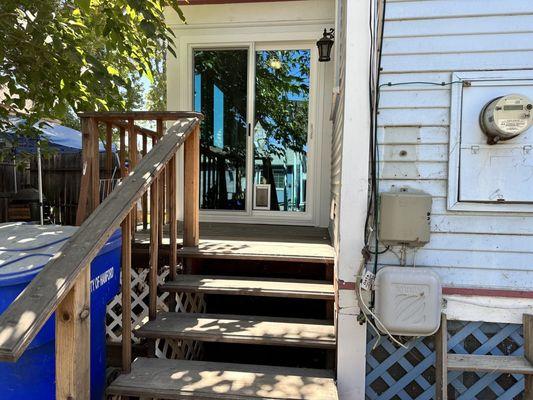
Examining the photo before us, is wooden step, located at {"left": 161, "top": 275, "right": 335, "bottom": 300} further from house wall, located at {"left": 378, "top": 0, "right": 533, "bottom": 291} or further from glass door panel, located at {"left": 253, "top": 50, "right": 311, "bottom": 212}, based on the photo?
glass door panel, located at {"left": 253, "top": 50, "right": 311, "bottom": 212}

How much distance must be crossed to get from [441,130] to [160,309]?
2.27 m

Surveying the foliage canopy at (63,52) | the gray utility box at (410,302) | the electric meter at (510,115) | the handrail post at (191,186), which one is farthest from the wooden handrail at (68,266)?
the electric meter at (510,115)

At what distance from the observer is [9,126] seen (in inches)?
132

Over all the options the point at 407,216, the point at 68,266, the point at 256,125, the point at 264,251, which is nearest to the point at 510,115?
the point at 407,216

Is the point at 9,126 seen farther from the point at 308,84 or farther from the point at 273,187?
the point at 308,84

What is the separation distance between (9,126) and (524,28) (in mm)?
4160

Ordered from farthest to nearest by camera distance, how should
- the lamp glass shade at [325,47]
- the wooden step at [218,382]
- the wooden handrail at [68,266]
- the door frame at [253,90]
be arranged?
the door frame at [253,90] < the lamp glass shade at [325,47] < the wooden step at [218,382] < the wooden handrail at [68,266]

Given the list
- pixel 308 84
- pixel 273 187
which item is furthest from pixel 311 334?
pixel 308 84

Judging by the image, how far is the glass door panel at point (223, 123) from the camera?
4258 mm

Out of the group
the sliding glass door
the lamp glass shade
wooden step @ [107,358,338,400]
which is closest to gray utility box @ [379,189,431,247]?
wooden step @ [107,358,338,400]

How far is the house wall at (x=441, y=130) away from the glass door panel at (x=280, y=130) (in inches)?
85.7

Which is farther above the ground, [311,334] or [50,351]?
[50,351]

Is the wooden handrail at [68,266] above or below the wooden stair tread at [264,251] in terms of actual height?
above

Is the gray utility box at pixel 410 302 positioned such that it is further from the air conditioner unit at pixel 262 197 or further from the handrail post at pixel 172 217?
the air conditioner unit at pixel 262 197
